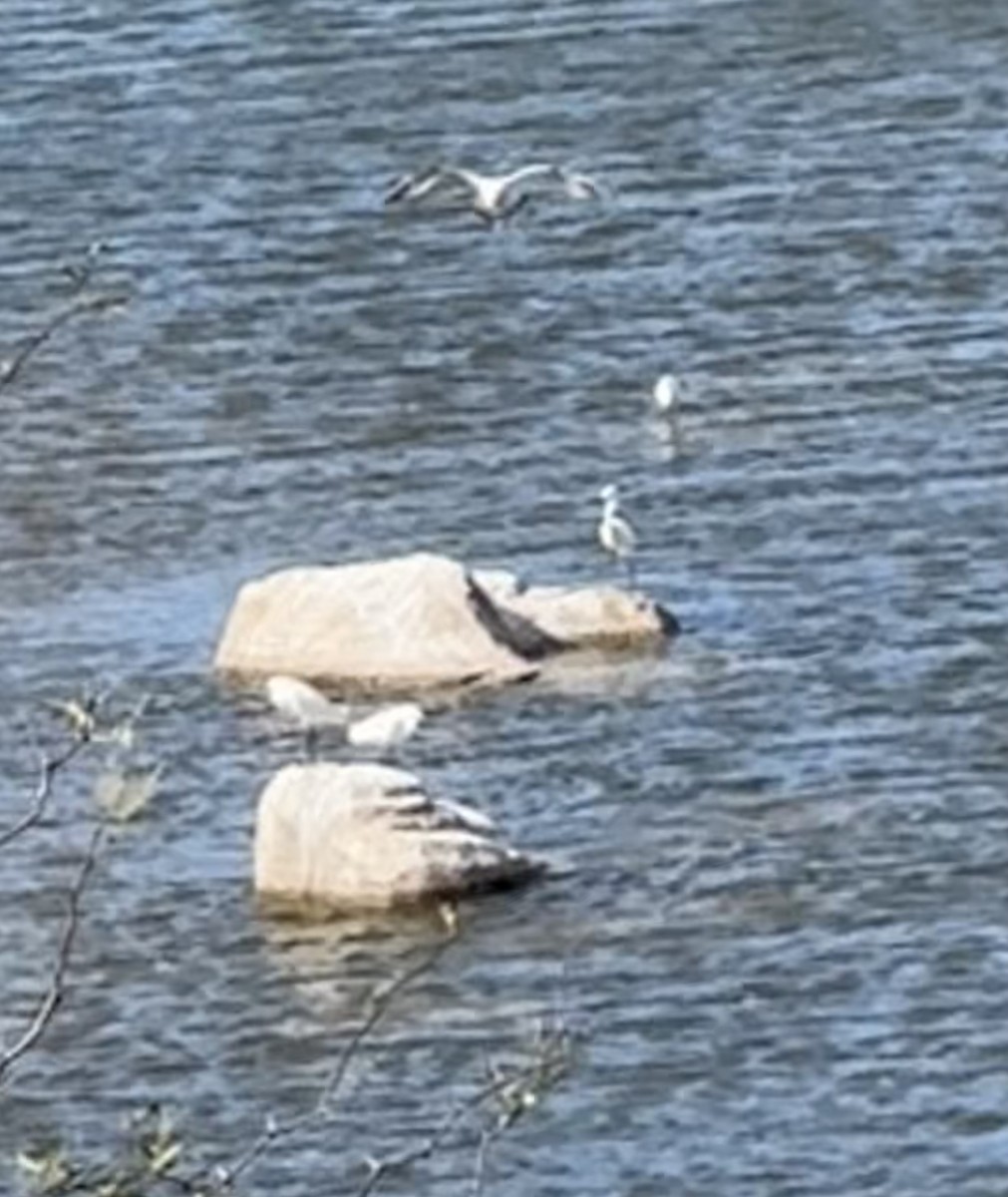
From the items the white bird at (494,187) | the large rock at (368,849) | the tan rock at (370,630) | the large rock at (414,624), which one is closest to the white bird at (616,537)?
the large rock at (414,624)

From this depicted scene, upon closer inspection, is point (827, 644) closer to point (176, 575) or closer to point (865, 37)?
point (176, 575)

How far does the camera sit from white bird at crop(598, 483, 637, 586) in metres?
21.6

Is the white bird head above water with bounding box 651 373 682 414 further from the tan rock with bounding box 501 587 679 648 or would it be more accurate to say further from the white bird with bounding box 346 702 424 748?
the white bird with bounding box 346 702 424 748

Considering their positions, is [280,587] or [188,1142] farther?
[280,587]

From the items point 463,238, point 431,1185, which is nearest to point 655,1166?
point 431,1185

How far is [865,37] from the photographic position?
31906mm

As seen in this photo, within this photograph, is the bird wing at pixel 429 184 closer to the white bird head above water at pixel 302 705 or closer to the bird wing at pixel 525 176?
the bird wing at pixel 525 176

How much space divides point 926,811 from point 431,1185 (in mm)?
3235

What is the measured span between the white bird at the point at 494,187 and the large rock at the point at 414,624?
206 inches

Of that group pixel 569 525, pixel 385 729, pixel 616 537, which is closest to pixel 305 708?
pixel 385 729

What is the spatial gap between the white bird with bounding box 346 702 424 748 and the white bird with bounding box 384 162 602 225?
20.7 ft

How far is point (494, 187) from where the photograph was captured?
84.4ft

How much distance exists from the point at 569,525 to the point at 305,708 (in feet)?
9.34

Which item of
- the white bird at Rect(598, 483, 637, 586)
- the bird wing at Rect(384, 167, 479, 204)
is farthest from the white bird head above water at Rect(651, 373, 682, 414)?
the bird wing at Rect(384, 167, 479, 204)
